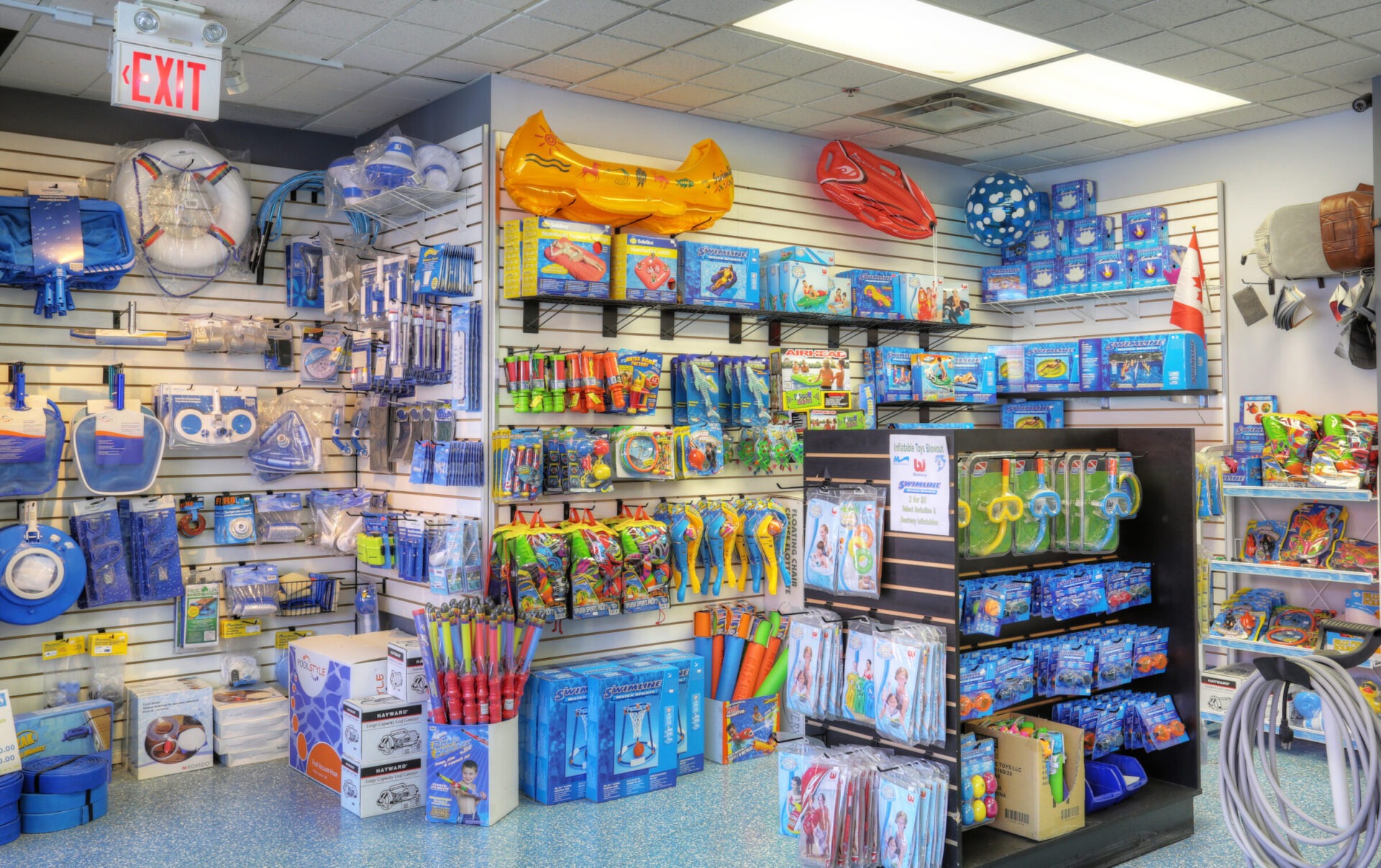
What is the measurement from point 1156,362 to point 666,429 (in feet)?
9.34

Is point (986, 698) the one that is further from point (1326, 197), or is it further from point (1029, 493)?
point (1326, 197)

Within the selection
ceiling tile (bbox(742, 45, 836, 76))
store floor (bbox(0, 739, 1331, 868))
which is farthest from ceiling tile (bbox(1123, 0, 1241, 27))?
store floor (bbox(0, 739, 1331, 868))

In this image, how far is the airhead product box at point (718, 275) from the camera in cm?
542

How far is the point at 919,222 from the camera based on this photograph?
6.20m

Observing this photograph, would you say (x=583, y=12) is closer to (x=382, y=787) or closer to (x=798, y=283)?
(x=798, y=283)

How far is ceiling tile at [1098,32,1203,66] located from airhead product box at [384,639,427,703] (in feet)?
13.1

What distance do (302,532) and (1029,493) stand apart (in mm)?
3843

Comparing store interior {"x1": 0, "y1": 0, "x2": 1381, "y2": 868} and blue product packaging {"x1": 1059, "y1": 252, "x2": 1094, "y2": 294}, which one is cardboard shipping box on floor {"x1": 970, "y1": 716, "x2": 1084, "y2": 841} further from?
blue product packaging {"x1": 1059, "y1": 252, "x2": 1094, "y2": 294}

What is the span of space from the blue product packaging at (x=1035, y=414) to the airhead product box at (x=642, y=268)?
265 centimetres

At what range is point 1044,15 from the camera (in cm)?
435

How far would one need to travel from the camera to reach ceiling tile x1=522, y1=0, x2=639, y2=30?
13.6ft

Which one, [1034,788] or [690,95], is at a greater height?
[690,95]

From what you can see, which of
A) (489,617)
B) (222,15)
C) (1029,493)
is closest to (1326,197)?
(1029,493)

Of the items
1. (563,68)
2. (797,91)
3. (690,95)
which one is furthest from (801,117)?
(563,68)
